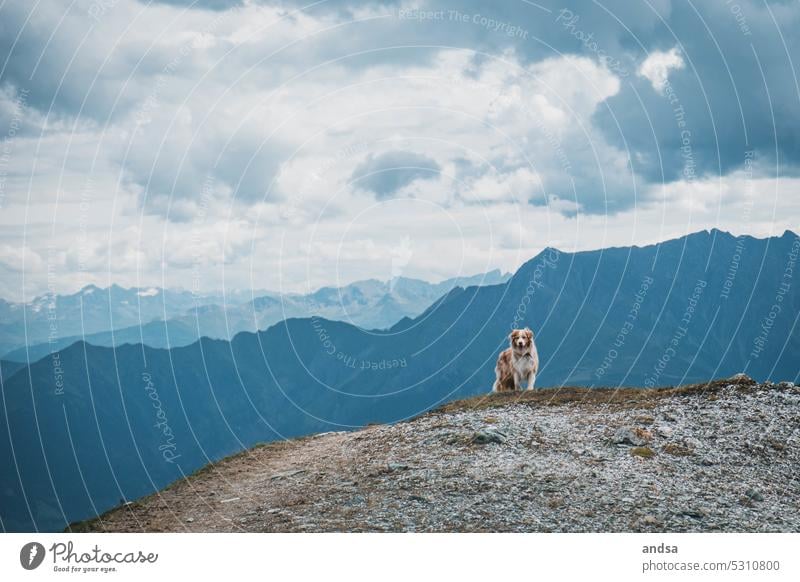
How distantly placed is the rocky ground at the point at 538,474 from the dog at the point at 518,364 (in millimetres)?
2917

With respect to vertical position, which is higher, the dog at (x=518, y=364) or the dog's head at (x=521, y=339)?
the dog's head at (x=521, y=339)

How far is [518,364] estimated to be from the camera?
121 feet

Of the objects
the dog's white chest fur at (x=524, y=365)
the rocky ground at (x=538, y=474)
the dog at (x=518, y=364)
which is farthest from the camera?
the dog's white chest fur at (x=524, y=365)

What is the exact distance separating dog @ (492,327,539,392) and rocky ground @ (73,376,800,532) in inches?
115

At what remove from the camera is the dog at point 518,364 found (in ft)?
117

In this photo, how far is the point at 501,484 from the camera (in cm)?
2364
